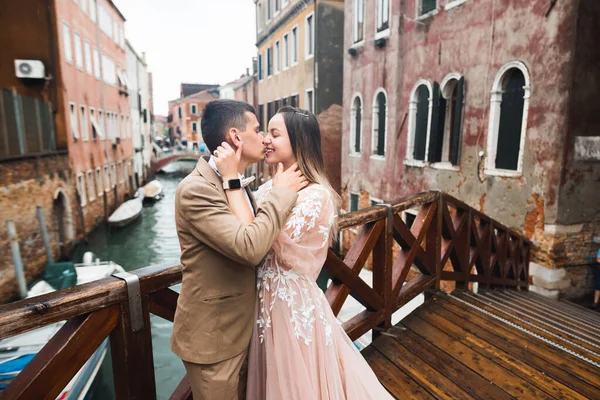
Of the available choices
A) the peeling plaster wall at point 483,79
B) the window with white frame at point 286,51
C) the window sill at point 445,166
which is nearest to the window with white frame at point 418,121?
the peeling plaster wall at point 483,79

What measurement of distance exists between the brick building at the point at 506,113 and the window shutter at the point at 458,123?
19 mm

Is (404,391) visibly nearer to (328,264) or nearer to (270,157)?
(328,264)

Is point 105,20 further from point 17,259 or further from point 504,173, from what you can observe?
point 504,173

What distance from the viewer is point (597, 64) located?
563 centimetres

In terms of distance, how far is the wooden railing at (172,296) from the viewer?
1200 mm

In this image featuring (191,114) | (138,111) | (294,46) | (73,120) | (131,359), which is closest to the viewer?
(131,359)

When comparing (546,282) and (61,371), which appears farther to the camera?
(546,282)

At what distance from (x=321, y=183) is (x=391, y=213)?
4.07 ft

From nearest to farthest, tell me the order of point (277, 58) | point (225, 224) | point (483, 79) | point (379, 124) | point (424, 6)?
point (225, 224) → point (483, 79) → point (424, 6) → point (379, 124) → point (277, 58)

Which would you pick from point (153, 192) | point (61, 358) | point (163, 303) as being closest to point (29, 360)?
point (163, 303)

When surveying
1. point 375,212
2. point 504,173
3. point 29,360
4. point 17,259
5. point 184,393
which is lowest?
point 29,360

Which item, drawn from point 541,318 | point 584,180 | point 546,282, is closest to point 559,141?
point 584,180

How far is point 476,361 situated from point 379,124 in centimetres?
910

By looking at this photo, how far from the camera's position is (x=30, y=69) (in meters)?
11.7
